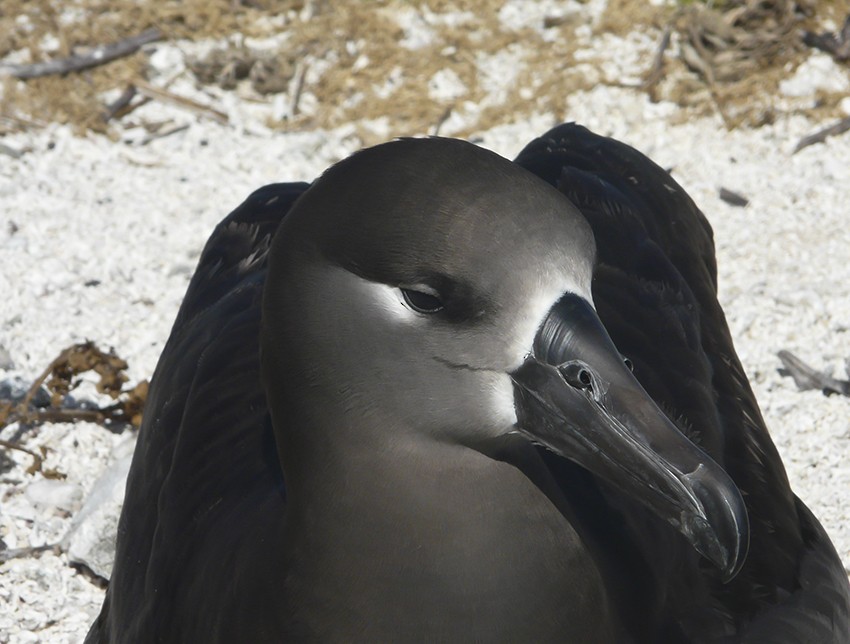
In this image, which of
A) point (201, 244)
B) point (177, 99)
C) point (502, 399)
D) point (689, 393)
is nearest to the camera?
point (502, 399)

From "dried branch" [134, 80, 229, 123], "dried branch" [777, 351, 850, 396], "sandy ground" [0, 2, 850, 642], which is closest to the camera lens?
"sandy ground" [0, 2, 850, 642]

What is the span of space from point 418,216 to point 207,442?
4.30 ft

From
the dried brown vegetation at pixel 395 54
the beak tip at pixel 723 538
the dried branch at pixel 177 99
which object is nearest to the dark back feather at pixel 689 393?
the beak tip at pixel 723 538

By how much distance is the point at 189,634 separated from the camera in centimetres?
341

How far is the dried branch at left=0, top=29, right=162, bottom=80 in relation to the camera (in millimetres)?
7109

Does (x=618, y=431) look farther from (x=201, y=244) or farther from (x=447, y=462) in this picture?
(x=201, y=244)

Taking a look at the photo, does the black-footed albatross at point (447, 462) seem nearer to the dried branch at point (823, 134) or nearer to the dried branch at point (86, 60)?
the dried branch at point (823, 134)

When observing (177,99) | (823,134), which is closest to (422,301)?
(823,134)

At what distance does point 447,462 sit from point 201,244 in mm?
3473

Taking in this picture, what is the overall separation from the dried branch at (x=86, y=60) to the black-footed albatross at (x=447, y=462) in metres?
3.96

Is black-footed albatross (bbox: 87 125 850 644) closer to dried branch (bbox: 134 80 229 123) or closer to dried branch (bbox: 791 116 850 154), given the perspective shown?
dried branch (bbox: 791 116 850 154)

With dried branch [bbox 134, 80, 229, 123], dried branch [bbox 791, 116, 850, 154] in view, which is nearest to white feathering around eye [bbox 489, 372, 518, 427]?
dried branch [bbox 791, 116, 850, 154]

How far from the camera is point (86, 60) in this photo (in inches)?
282

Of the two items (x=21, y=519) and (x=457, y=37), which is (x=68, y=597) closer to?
(x=21, y=519)
